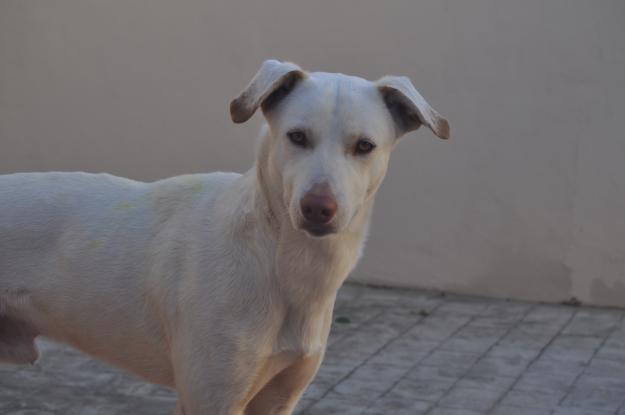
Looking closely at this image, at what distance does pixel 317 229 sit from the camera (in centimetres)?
341

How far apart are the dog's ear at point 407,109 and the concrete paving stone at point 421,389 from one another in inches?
90.0

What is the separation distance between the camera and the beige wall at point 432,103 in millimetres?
7539

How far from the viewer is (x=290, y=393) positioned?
3.92 metres

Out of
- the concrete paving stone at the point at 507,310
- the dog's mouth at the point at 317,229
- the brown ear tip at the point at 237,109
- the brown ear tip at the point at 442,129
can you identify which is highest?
→ the brown ear tip at the point at 237,109

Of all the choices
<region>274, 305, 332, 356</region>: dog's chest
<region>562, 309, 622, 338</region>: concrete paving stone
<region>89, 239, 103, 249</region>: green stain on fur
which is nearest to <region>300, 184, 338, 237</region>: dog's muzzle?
<region>274, 305, 332, 356</region>: dog's chest

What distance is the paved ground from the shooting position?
5.58 m

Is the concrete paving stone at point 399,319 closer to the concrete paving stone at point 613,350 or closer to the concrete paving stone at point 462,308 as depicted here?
the concrete paving stone at point 462,308

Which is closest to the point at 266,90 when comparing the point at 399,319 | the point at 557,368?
the point at 557,368

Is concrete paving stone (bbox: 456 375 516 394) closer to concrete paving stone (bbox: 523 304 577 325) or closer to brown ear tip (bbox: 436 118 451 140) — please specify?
concrete paving stone (bbox: 523 304 577 325)

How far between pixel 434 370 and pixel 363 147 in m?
2.93

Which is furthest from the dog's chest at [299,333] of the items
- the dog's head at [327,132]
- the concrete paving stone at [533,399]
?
the concrete paving stone at [533,399]

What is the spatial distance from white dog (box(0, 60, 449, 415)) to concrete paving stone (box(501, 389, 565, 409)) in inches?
79.1

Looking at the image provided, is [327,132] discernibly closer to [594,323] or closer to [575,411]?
[575,411]

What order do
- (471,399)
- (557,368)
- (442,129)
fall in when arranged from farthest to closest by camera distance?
(557,368), (471,399), (442,129)
